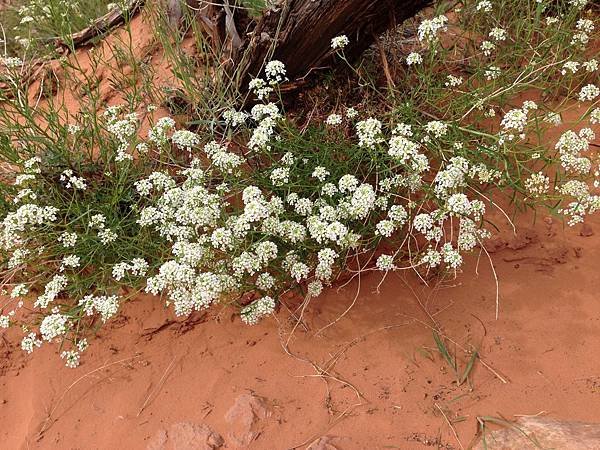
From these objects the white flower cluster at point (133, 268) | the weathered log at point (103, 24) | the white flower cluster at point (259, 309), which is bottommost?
the white flower cluster at point (259, 309)

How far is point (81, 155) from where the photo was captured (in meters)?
3.46

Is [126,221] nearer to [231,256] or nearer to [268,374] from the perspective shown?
[231,256]

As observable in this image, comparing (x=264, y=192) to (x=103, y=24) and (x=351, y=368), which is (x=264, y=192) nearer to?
(x=351, y=368)

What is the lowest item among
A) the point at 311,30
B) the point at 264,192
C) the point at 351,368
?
the point at 351,368

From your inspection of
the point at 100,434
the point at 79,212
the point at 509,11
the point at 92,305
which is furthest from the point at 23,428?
the point at 509,11

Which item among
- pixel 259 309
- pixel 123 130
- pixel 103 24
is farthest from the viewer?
pixel 103 24

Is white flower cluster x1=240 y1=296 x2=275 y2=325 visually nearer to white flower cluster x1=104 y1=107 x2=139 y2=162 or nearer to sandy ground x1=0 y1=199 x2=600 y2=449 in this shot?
sandy ground x1=0 y1=199 x2=600 y2=449

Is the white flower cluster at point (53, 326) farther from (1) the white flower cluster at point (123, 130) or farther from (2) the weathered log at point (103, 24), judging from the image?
(2) the weathered log at point (103, 24)

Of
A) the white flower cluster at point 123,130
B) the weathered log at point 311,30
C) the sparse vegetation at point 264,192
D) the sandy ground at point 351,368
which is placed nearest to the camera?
the sandy ground at point 351,368

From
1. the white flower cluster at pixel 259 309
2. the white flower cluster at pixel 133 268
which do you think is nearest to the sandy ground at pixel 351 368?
the white flower cluster at pixel 259 309

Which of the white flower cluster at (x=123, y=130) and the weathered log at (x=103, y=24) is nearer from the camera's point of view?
the white flower cluster at (x=123, y=130)

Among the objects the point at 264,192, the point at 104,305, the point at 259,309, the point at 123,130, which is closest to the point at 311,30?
the point at 264,192

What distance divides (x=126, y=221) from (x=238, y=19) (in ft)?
6.11

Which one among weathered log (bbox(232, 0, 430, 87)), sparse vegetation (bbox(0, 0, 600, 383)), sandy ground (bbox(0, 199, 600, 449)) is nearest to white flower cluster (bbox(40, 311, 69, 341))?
sparse vegetation (bbox(0, 0, 600, 383))
